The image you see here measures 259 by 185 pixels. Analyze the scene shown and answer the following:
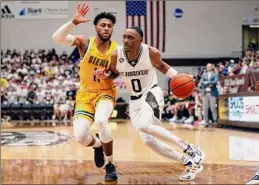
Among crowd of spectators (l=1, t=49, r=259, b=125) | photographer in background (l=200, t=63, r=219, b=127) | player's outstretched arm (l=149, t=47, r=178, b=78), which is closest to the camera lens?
player's outstretched arm (l=149, t=47, r=178, b=78)

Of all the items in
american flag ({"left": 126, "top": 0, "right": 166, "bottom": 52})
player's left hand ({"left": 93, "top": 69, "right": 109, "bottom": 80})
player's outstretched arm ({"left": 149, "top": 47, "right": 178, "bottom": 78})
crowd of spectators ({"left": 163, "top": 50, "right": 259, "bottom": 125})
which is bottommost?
crowd of spectators ({"left": 163, "top": 50, "right": 259, "bottom": 125})

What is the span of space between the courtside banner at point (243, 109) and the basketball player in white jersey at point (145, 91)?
5047mm

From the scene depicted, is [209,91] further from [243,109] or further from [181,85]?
[181,85]

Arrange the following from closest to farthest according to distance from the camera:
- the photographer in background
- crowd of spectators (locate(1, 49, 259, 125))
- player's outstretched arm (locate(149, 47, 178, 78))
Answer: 1. player's outstretched arm (locate(149, 47, 178, 78))
2. the photographer in background
3. crowd of spectators (locate(1, 49, 259, 125))

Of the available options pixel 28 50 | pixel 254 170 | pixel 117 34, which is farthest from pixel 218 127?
pixel 28 50

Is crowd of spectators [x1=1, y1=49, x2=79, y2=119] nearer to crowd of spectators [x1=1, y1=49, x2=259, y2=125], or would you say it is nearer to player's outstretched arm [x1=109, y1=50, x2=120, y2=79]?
crowd of spectators [x1=1, y1=49, x2=259, y2=125]

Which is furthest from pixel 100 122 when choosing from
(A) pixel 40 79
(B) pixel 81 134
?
(A) pixel 40 79

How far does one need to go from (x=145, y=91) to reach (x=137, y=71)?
0.73 ft

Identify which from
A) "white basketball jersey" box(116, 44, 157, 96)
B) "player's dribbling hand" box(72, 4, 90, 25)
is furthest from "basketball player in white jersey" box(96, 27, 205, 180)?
"player's dribbling hand" box(72, 4, 90, 25)

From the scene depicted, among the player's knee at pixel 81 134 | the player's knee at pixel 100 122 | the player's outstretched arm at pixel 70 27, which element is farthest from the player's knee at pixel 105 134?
the player's outstretched arm at pixel 70 27

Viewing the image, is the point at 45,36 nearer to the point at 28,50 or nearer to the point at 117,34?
the point at 28,50

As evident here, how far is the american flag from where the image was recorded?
20.9 metres

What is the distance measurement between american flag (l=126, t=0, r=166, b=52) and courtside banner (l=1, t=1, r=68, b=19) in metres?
3.30

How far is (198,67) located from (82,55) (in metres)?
17.3
